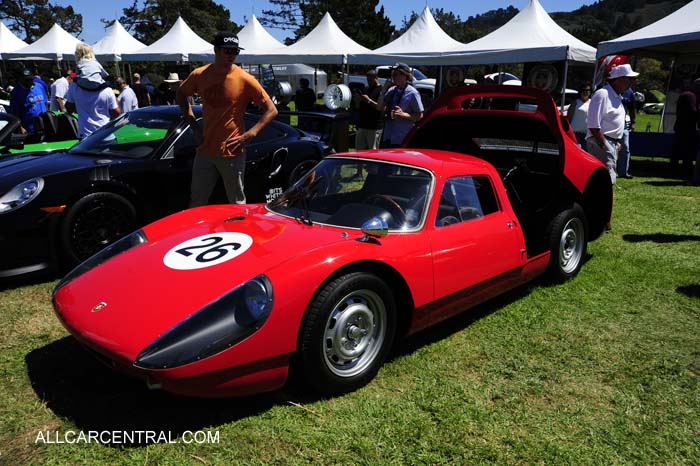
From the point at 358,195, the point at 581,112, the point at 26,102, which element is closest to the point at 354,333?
the point at 358,195

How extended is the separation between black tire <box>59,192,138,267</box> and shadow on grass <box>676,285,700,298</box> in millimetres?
4523

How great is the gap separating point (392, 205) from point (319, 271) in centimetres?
88

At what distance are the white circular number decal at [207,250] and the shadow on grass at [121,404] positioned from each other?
0.64 m

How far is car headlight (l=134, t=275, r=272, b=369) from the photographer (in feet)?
6.70

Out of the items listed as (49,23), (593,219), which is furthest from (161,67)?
(593,219)

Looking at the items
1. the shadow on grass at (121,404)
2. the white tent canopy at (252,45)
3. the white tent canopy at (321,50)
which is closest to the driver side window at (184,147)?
the shadow on grass at (121,404)

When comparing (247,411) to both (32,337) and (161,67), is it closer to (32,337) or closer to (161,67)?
(32,337)

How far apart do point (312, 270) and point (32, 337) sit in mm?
1993

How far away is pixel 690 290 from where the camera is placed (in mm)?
4078

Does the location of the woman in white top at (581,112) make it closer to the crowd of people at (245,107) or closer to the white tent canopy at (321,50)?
the crowd of people at (245,107)

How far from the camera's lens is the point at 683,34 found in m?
9.31

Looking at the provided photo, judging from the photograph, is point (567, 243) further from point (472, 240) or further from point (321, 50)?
point (321, 50)

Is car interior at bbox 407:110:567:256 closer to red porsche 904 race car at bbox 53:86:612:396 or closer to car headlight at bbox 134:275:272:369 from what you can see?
red porsche 904 race car at bbox 53:86:612:396

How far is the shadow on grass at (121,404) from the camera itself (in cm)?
229
